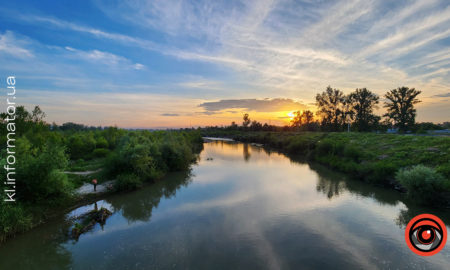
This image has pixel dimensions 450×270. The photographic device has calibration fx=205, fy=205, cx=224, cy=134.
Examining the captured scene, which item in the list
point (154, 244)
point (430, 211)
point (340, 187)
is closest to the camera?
point (154, 244)

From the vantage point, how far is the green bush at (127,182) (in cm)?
1801

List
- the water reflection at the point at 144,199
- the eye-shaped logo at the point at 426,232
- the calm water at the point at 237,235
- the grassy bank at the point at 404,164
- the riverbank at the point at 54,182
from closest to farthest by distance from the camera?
the eye-shaped logo at the point at 426,232, the calm water at the point at 237,235, the riverbank at the point at 54,182, the grassy bank at the point at 404,164, the water reflection at the point at 144,199

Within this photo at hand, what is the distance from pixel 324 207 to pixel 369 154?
15.3 metres

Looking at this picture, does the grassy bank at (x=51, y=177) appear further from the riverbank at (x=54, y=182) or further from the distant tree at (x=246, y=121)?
the distant tree at (x=246, y=121)

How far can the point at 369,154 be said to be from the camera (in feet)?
84.0

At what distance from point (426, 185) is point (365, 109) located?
5099 cm

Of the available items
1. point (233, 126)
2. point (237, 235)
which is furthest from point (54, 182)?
point (233, 126)

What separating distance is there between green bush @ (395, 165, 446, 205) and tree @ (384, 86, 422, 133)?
45.3 metres

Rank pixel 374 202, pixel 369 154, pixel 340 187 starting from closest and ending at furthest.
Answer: pixel 374 202 → pixel 340 187 → pixel 369 154

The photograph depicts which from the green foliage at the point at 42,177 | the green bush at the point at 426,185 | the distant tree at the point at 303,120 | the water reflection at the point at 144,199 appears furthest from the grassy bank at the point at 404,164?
the distant tree at the point at 303,120

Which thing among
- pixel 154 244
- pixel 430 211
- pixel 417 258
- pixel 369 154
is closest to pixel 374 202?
pixel 430 211

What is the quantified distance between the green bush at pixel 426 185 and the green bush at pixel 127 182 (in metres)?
21.6

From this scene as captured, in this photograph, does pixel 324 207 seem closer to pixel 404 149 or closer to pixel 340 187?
pixel 340 187

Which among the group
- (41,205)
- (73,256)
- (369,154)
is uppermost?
(369,154)
